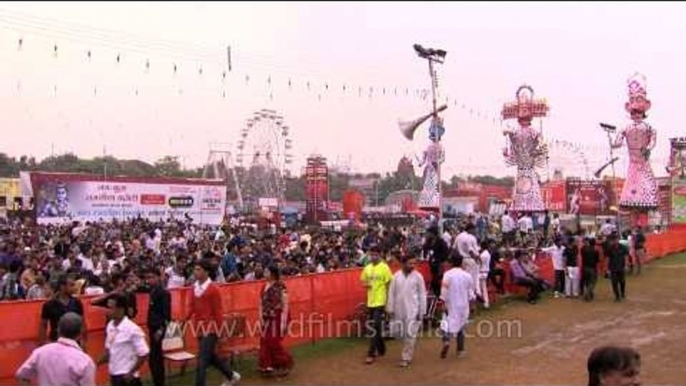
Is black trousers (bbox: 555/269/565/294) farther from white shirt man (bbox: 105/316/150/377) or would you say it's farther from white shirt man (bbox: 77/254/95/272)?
white shirt man (bbox: 105/316/150/377)

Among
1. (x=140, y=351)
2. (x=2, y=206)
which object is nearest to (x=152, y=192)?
(x=2, y=206)

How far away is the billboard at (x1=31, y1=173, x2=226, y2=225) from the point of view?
35156mm

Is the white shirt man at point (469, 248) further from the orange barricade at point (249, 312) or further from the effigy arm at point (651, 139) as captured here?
the effigy arm at point (651, 139)

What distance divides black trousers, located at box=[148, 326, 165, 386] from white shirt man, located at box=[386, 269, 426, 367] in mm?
3444

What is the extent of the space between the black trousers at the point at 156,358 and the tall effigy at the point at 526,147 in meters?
31.6

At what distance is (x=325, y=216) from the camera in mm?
57781

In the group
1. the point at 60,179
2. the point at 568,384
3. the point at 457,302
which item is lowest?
the point at 568,384

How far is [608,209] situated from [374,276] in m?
45.6

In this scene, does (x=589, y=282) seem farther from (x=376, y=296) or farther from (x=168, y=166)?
(x=168, y=166)

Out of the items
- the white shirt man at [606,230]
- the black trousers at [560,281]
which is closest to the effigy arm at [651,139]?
the white shirt man at [606,230]

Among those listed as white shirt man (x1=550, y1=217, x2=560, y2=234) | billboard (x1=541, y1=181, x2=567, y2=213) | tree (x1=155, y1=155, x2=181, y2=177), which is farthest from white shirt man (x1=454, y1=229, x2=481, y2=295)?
tree (x1=155, y1=155, x2=181, y2=177)

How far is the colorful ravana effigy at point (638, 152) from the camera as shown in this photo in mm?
36469

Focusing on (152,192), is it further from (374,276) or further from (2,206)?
(374,276)

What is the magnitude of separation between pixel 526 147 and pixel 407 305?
29.2 meters
